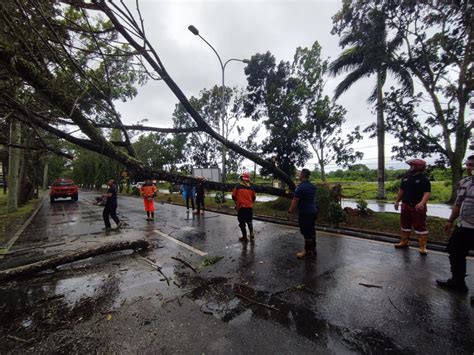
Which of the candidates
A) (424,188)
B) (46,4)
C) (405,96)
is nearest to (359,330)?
(424,188)

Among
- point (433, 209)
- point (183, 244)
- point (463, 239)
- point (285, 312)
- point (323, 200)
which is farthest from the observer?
point (433, 209)

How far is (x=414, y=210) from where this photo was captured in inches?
198

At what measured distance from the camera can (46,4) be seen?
12.2 ft

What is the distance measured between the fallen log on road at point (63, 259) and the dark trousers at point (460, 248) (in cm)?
591

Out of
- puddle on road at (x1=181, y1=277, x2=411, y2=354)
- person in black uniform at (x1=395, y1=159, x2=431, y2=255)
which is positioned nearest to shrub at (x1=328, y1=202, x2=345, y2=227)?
person in black uniform at (x1=395, y1=159, x2=431, y2=255)

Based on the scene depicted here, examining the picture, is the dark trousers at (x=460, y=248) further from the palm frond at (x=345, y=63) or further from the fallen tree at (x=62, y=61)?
the palm frond at (x=345, y=63)

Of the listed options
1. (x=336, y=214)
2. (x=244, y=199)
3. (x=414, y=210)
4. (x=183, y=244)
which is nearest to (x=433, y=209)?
(x=336, y=214)

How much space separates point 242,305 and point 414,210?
432 cm

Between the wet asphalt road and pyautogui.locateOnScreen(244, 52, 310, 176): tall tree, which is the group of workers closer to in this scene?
the wet asphalt road

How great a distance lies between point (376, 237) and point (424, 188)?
2.14 meters

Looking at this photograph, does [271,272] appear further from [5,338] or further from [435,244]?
[435,244]

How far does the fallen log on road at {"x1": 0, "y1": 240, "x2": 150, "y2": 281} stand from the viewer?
379cm

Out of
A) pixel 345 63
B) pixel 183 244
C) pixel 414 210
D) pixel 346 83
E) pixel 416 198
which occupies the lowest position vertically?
pixel 183 244

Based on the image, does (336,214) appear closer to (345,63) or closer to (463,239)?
(463,239)
